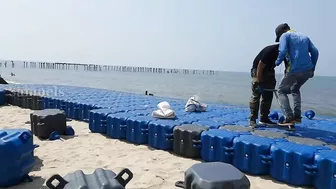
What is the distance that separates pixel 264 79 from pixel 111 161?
3457 mm

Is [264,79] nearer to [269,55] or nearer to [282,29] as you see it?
[269,55]

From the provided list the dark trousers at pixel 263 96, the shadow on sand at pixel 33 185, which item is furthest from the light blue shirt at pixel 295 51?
the shadow on sand at pixel 33 185

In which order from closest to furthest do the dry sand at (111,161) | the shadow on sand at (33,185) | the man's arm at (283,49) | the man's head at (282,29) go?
the shadow on sand at (33,185) < the dry sand at (111,161) < the man's arm at (283,49) < the man's head at (282,29)

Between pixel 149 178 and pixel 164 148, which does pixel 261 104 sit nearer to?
pixel 164 148

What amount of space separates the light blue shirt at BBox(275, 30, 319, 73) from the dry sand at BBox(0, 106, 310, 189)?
2.09 m

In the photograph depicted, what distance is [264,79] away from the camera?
5922 millimetres

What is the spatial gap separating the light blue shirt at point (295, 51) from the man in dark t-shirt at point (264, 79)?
0.67 metres

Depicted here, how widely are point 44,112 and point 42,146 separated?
4.13ft

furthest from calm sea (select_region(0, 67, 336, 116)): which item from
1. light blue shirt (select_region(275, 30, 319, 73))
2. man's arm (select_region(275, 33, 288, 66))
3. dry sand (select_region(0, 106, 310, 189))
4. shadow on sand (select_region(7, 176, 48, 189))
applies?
shadow on sand (select_region(7, 176, 48, 189))

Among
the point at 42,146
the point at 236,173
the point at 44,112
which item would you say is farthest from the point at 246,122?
the point at 44,112

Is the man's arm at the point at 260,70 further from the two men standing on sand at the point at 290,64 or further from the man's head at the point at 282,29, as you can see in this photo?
the man's head at the point at 282,29

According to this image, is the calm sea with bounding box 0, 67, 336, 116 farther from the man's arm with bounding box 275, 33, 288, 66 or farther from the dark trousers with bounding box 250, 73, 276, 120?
the man's arm with bounding box 275, 33, 288, 66

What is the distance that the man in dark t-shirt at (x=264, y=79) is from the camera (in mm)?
5855

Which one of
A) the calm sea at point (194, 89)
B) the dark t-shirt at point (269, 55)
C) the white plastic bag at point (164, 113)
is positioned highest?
the dark t-shirt at point (269, 55)
